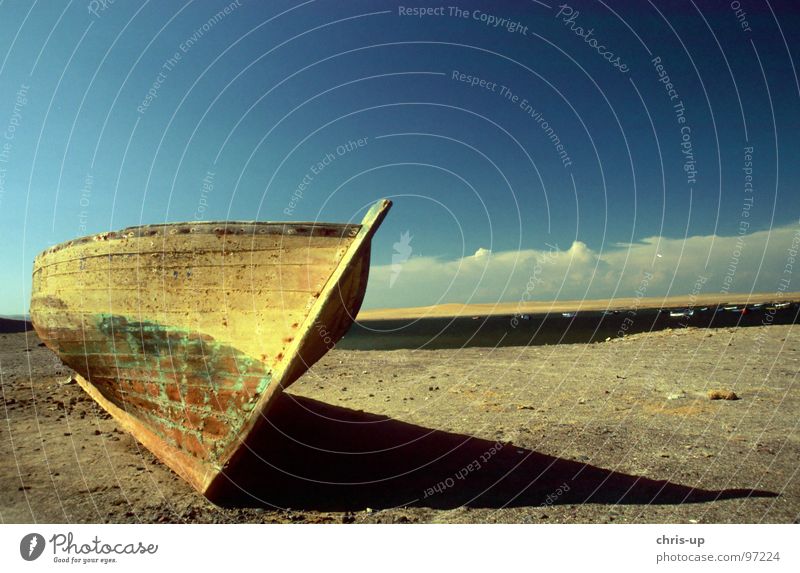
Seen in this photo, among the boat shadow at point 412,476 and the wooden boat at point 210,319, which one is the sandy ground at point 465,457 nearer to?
the boat shadow at point 412,476

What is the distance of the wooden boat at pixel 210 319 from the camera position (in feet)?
14.4

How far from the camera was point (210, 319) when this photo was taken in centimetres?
480

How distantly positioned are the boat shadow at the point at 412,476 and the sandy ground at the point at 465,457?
24 mm

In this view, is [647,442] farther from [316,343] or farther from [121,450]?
[121,450]

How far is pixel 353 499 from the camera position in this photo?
4.47 m

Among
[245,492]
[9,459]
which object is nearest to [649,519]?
[245,492]
